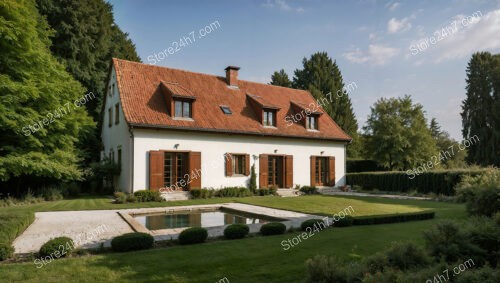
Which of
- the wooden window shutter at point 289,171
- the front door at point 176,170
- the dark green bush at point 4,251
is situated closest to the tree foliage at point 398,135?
the wooden window shutter at point 289,171

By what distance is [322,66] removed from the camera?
45.1m

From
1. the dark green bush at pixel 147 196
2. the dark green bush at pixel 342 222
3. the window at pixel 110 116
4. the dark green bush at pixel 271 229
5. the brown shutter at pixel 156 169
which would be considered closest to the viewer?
the dark green bush at pixel 271 229

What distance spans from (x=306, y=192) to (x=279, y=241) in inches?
557

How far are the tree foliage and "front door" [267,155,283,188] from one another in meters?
14.6

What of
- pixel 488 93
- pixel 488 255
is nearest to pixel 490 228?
pixel 488 255

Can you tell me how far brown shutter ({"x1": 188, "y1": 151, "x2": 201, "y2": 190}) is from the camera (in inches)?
719

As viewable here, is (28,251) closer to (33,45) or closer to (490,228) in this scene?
(490,228)

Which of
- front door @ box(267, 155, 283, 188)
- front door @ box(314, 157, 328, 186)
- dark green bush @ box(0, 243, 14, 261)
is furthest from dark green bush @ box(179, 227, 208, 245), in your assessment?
front door @ box(314, 157, 328, 186)

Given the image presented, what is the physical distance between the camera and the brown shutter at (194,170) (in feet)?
59.9

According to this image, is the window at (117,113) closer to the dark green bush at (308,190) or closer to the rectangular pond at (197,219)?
the rectangular pond at (197,219)

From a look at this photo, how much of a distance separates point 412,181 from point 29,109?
69.0 ft

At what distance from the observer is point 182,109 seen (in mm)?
18906

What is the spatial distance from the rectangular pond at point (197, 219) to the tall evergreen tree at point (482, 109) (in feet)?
117

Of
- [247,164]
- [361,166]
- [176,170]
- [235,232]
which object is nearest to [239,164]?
[247,164]
